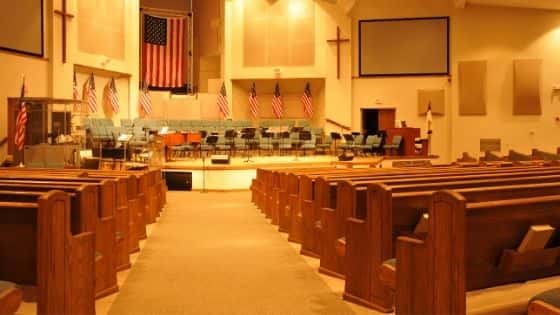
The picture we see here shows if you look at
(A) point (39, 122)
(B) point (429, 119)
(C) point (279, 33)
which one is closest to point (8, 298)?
(A) point (39, 122)

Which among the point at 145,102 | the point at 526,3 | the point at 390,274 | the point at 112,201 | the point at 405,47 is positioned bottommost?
the point at 390,274

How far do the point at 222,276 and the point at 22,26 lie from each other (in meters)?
11.7

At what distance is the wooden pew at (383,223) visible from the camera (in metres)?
3.02

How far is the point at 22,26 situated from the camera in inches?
530

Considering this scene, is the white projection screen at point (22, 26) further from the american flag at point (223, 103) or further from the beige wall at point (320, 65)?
the beige wall at point (320, 65)

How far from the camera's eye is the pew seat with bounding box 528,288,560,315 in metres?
1.85

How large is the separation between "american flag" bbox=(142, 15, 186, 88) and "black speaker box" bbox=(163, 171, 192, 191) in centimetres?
882

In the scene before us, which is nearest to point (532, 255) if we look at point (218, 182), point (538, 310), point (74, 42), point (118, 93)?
point (538, 310)

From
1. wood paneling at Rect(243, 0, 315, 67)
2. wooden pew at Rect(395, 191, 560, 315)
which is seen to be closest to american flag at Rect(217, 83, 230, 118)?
wood paneling at Rect(243, 0, 315, 67)

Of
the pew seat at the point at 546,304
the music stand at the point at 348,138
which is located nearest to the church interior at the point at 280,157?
the pew seat at the point at 546,304

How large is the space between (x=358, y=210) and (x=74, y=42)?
44.2 feet

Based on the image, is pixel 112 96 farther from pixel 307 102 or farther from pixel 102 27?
pixel 307 102

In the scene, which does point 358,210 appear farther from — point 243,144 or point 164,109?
point 164,109

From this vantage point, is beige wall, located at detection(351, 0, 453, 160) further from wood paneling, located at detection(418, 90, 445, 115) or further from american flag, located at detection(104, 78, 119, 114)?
american flag, located at detection(104, 78, 119, 114)
